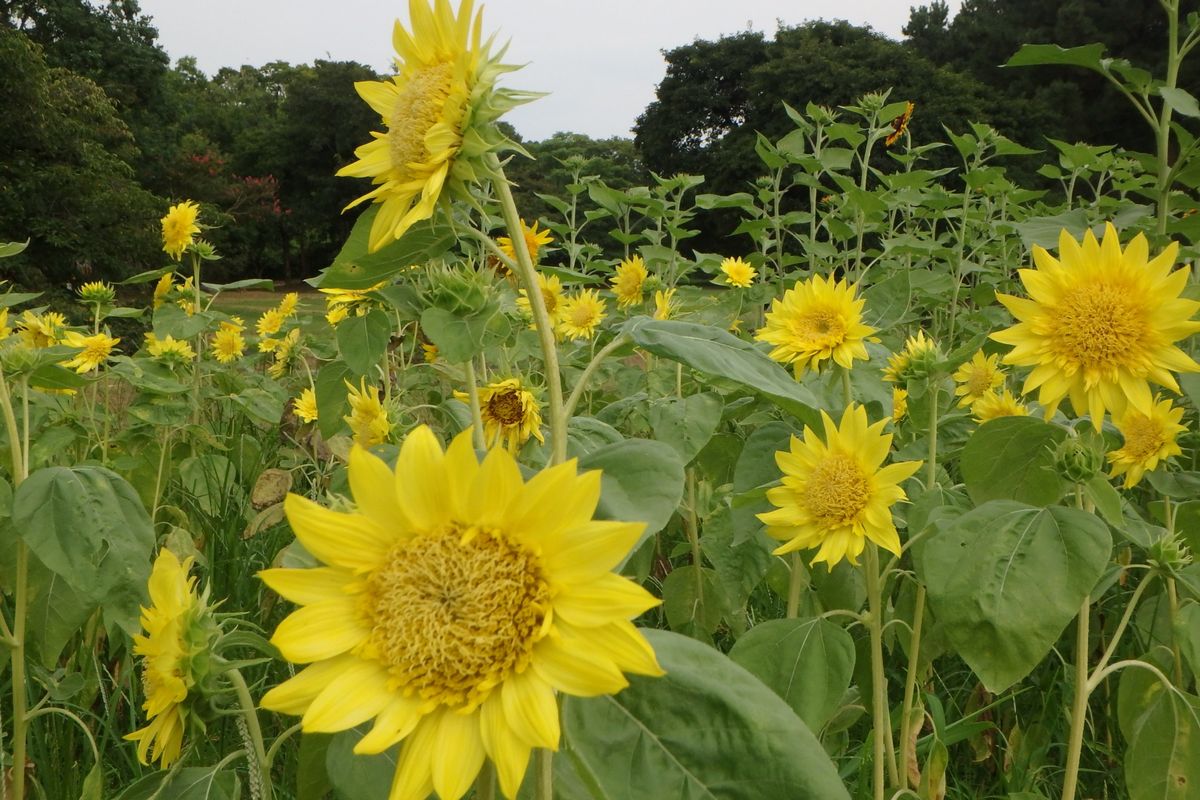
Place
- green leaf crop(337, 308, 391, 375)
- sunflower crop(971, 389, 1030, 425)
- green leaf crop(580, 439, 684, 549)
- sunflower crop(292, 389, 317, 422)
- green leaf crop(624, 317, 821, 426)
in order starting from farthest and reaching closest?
sunflower crop(292, 389, 317, 422)
sunflower crop(971, 389, 1030, 425)
green leaf crop(337, 308, 391, 375)
green leaf crop(624, 317, 821, 426)
green leaf crop(580, 439, 684, 549)

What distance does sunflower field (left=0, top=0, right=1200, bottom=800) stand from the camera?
619 millimetres

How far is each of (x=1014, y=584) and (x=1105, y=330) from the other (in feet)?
1.28

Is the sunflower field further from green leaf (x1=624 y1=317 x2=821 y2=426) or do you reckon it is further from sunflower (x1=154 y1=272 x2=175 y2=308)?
sunflower (x1=154 y1=272 x2=175 y2=308)

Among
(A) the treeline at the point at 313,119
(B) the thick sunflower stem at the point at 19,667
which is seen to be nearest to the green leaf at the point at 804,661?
(B) the thick sunflower stem at the point at 19,667

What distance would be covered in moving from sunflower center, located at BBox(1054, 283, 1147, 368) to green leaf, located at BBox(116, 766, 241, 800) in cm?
109

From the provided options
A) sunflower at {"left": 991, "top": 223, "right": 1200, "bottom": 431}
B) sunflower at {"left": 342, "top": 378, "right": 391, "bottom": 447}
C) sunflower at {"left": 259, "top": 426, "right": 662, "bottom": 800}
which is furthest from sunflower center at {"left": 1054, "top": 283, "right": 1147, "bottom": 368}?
sunflower at {"left": 342, "top": 378, "right": 391, "bottom": 447}

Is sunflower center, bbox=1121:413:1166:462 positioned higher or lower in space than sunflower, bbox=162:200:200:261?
lower

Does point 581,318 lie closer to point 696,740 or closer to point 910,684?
point 910,684

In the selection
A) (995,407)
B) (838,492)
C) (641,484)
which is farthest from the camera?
(995,407)

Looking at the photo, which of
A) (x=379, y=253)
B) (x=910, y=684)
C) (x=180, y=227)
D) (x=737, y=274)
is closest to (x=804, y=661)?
(x=910, y=684)

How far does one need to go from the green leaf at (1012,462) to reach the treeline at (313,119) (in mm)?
9840

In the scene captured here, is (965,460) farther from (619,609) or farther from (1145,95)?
(1145,95)

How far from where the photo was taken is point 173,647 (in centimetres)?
88

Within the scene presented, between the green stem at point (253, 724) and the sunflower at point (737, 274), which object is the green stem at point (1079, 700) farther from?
the sunflower at point (737, 274)
